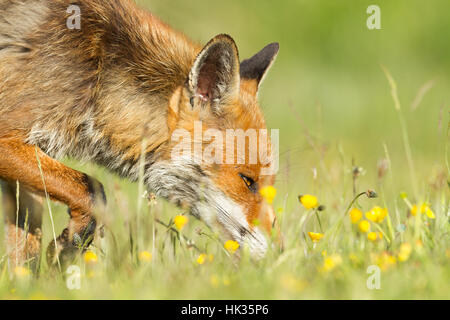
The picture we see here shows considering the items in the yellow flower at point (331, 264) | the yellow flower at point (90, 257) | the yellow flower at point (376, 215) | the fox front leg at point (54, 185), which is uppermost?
the fox front leg at point (54, 185)

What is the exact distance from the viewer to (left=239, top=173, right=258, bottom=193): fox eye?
18.0ft

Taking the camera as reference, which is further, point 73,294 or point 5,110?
point 5,110

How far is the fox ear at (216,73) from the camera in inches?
204

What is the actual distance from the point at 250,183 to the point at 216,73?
1002 millimetres

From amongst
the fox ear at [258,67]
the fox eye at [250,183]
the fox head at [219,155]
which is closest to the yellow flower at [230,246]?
the fox head at [219,155]

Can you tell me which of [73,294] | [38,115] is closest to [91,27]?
[38,115]

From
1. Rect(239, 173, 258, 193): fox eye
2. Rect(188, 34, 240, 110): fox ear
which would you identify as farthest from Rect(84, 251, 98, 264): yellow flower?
Rect(188, 34, 240, 110): fox ear

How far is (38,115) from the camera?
204 inches

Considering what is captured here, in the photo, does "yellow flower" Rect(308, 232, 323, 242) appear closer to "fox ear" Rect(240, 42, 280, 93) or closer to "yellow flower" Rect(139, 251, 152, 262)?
"yellow flower" Rect(139, 251, 152, 262)

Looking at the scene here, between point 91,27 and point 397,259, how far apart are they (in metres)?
3.24

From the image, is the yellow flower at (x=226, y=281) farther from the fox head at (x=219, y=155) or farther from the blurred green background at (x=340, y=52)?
the blurred green background at (x=340, y=52)

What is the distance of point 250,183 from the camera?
5512 millimetres
